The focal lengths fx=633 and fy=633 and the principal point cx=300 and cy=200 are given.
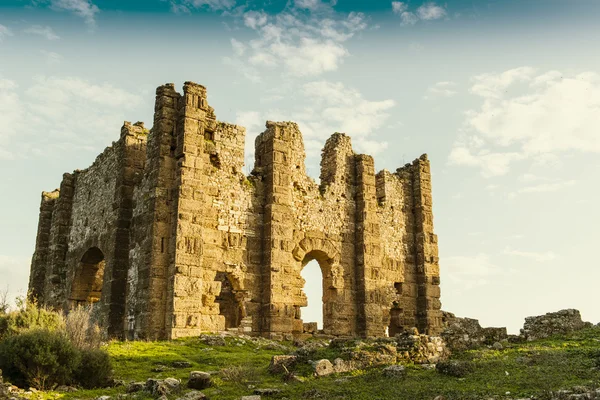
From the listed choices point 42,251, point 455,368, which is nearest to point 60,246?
point 42,251

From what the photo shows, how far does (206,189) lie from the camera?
18.1 meters

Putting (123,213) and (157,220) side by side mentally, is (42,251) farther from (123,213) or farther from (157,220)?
(157,220)

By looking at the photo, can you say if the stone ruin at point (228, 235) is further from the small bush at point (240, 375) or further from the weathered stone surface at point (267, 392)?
the weathered stone surface at point (267, 392)

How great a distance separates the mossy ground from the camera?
9836mm

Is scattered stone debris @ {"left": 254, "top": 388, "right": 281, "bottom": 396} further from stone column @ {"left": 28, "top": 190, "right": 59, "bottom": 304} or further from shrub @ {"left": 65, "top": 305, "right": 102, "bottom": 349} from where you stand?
stone column @ {"left": 28, "top": 190, "right": 59, "bottom": 304}

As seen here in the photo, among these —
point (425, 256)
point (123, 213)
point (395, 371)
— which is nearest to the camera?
point (395, 371)

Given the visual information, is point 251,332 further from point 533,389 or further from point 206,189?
point 533,389

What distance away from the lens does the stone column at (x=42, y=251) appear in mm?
23500

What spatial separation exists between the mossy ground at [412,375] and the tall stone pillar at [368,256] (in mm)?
6507

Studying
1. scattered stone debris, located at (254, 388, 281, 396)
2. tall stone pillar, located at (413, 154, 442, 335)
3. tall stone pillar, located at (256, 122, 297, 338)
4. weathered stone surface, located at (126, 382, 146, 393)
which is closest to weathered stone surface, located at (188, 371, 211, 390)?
weathered stone surface, located at (126, 382, 146, 393)

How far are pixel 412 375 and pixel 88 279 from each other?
14.0 metres

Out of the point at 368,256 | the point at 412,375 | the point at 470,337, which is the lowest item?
the point at 412,375

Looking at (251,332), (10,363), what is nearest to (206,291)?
(251,332)

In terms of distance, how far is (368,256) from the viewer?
2120 centimetres
